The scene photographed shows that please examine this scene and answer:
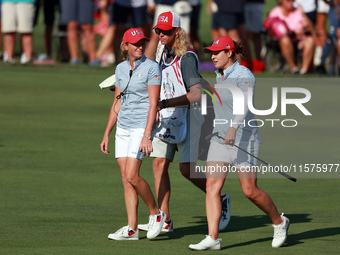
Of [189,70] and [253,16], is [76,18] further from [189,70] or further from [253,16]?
A: [189,70]

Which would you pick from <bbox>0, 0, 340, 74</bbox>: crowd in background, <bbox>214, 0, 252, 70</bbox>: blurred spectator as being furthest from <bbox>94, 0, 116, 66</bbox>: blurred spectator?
<bbox>214, 0, 252, 70</bbox>: blurred spectator

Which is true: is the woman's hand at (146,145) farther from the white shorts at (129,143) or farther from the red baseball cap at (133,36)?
the red baseball cap at (133,36)

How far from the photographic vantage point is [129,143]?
9219 millimetres

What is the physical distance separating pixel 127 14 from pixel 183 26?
4.16ft

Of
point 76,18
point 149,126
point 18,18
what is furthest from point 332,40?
point 149,126

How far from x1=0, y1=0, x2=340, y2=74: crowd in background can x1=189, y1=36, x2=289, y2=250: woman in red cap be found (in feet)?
35.1

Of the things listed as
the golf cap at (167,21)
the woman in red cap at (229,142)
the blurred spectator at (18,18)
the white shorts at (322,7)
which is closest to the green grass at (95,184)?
the woman in red cap at (229,142)

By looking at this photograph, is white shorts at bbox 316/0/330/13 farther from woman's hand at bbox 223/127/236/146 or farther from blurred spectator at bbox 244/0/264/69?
woman's hand at bbox 223/127/236/146

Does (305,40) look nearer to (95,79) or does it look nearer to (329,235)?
(95,79)

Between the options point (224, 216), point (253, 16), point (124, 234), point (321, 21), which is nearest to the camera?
point (124, 234)

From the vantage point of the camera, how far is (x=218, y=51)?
9.03m

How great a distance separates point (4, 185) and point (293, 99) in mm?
9125

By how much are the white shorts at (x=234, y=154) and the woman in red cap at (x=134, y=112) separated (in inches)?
22.3

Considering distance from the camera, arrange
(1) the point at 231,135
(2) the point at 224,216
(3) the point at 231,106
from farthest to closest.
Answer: (2) the point at 224,216 → (3) the point at 231,106 → (1) the point at 231,135
